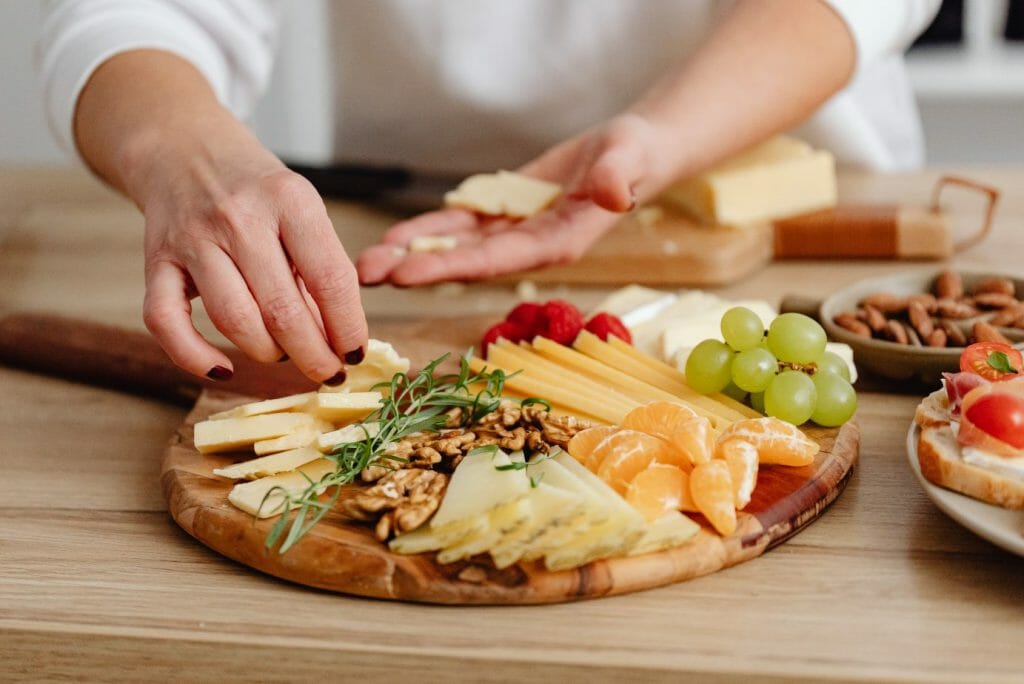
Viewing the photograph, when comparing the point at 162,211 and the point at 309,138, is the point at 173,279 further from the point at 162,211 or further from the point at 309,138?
the point at 309,138

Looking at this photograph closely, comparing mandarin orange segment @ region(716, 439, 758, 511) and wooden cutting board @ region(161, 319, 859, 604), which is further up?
mandarin orange segment @ region(716, 439, 758, 511)

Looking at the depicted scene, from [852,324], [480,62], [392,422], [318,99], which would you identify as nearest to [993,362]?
[852,324]

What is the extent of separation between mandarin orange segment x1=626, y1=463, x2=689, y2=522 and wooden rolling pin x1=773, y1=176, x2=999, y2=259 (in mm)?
962

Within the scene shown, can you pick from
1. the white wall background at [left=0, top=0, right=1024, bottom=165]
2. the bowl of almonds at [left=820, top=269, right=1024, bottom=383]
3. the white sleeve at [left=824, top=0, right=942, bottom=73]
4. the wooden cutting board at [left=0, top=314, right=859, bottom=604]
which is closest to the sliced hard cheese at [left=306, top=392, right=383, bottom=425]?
the wooden cutting board at [left=0, top=314, right=859, bottom=604]

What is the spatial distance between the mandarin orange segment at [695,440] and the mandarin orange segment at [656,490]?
0.02 meters

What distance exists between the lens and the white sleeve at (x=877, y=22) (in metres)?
1.86

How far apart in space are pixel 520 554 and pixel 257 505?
0.88 feet

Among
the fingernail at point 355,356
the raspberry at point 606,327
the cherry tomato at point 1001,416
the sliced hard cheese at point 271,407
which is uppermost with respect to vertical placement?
the cherry tomato at point 1001,416

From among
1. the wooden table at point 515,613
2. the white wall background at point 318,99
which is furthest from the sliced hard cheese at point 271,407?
the white wall background at point 318,99

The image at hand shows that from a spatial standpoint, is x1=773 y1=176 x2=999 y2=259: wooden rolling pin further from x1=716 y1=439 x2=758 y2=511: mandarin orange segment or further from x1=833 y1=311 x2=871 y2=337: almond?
x1=716 y1=439 x2=758 y2=511: mandarin orange segment

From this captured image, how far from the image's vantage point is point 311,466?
1160 millimetres

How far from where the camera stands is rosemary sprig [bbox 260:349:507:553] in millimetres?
1059

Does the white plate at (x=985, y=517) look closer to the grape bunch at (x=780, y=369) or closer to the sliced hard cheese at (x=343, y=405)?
the grape bunch at (x=780, y=369)

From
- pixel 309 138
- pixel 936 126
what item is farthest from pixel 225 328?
pixel 936 126
